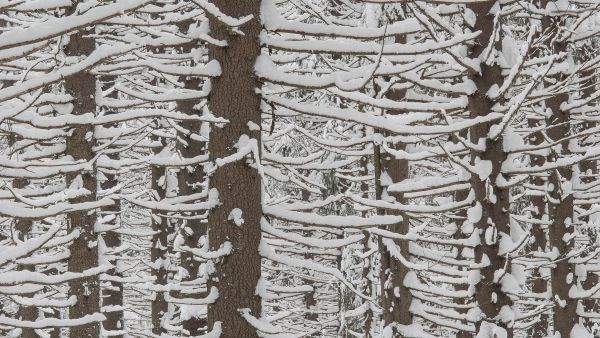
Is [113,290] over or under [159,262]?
under

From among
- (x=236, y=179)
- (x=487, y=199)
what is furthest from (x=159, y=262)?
(x=236, y=179)

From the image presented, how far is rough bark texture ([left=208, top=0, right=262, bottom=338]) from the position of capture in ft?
15.3

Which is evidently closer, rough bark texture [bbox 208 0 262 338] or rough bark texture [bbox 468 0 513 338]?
rough bark texture [bbox 208 0 262 338]

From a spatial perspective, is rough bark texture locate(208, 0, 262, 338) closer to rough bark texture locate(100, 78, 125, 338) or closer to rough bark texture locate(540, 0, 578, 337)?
rough bark texture locate(540, 0, 578, 337)

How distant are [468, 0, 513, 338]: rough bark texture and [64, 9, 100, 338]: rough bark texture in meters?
5.02

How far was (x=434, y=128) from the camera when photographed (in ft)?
16.4

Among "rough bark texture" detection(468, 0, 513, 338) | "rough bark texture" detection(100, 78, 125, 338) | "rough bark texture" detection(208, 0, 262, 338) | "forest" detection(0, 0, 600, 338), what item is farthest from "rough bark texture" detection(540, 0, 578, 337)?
"rough bark texture" detection(100, 78, 125, 338)

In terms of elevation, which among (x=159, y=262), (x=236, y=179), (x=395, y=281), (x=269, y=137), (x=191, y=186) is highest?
(x=269, y=137)

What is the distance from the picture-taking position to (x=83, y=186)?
8297 millimetres

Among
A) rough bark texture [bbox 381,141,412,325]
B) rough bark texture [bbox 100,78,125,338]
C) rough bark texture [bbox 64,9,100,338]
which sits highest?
rough bark texture [bbox 64,9,100,338]

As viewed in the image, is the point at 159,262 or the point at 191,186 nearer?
the point at 191,186

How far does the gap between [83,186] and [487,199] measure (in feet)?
17.4

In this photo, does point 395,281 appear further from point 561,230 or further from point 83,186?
point 83,186

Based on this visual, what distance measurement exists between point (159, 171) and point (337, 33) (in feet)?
36.2
